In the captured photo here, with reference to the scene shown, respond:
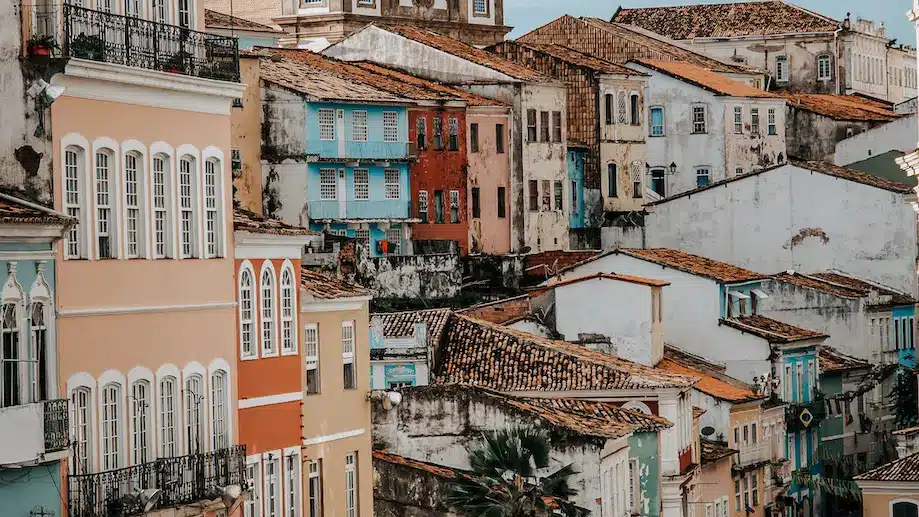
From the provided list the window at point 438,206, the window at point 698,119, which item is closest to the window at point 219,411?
the window at point 438,206

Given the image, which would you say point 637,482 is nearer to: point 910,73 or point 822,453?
point 822,453

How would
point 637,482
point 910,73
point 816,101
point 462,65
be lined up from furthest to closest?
point 910,73 < point 816,101 < point 462,65 < point 637,482

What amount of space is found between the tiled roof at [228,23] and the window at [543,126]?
39.7 feet

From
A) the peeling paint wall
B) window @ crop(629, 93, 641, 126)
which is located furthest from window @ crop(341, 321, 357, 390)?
window @ crop(629, 93, 641, 126)

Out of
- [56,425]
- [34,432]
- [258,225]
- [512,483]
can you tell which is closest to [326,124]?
[512,483]

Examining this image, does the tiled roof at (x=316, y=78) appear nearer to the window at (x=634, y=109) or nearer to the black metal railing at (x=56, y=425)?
the window at (x=634, y=109)

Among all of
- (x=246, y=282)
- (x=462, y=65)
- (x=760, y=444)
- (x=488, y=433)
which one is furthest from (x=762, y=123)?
(x=246, y=282)

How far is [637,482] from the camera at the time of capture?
6631 centimetres

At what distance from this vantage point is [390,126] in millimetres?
92000

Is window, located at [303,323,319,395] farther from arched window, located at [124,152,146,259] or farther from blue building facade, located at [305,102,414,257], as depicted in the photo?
blue building facade, located at [305,102,414,257]

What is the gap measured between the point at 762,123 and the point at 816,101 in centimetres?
1061

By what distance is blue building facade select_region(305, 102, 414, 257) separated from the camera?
88.2 meters

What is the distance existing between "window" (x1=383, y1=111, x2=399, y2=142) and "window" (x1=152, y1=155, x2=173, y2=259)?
48533 millimetres

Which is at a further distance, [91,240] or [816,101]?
[816,101]
